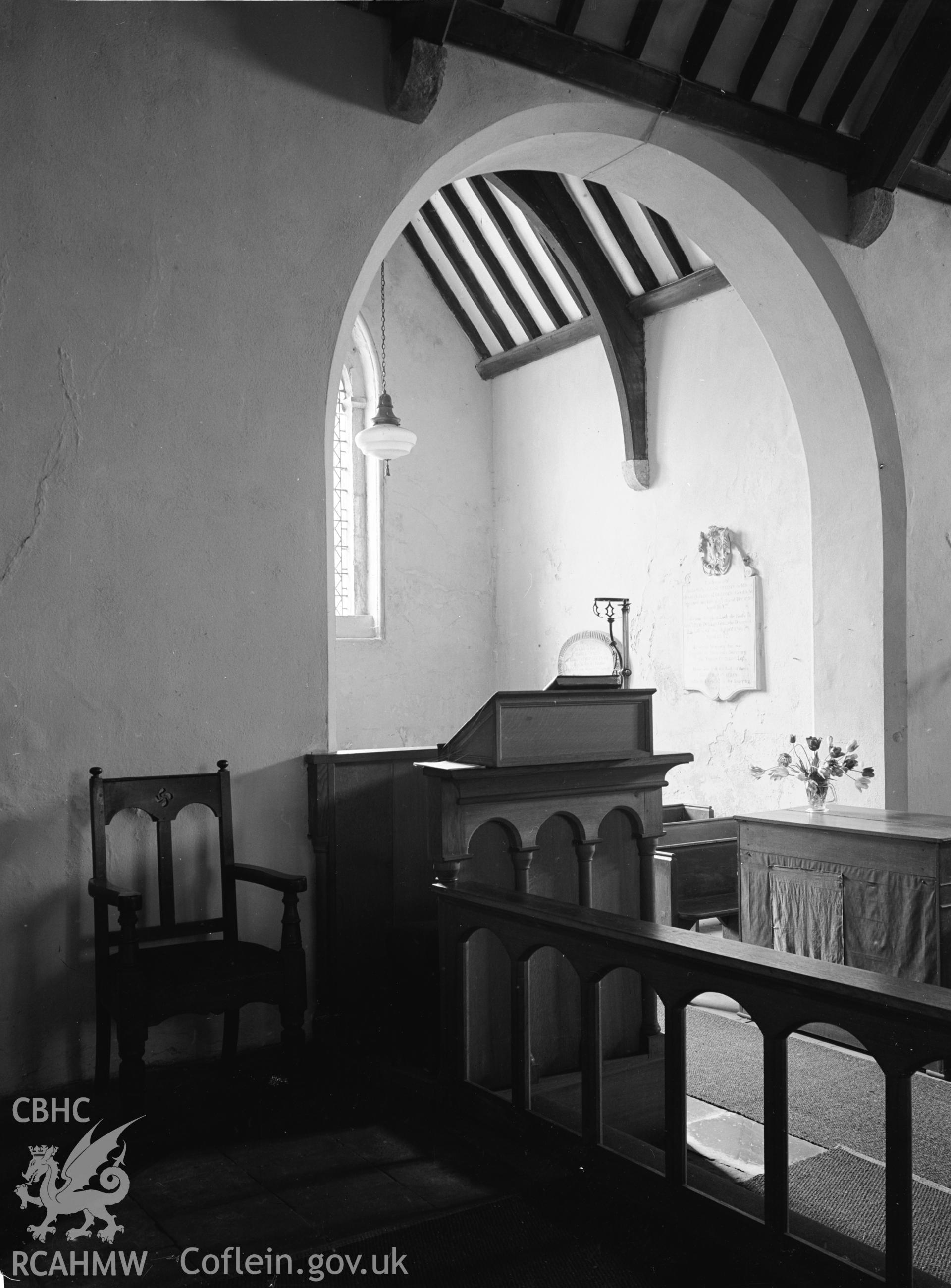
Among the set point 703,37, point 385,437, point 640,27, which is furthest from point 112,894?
point 385,437

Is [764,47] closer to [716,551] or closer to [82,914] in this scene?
[716,551]

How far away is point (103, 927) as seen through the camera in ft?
10.3

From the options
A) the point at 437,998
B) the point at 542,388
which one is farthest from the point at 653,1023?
the point at 542,388

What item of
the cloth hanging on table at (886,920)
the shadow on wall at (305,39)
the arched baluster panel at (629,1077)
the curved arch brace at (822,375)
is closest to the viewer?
the arched baluster panel at (629,1077)

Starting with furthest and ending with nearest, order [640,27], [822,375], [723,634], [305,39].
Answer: [723,634] < [822,375] < [640,27] < [305,39]

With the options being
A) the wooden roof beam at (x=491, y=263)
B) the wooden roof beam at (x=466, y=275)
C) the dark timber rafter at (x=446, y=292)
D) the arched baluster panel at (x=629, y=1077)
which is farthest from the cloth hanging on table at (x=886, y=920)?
the dark timber rafter at (x=446, y=292)

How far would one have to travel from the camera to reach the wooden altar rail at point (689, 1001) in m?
1.95

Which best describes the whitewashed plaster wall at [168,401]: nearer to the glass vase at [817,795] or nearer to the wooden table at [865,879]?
the wooden table at [865,879]

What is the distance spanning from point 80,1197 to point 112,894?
0.75 meters

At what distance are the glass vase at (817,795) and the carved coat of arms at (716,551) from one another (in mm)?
2779

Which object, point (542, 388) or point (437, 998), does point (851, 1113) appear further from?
point (542, 388)

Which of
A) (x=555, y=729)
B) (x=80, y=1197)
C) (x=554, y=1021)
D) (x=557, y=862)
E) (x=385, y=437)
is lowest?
(x=80, y=1197)

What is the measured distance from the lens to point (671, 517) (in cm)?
771

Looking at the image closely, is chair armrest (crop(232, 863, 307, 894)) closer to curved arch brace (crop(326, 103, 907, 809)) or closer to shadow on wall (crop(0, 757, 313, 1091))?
shadow on wall (crop(0, 757, 313, 1091))
